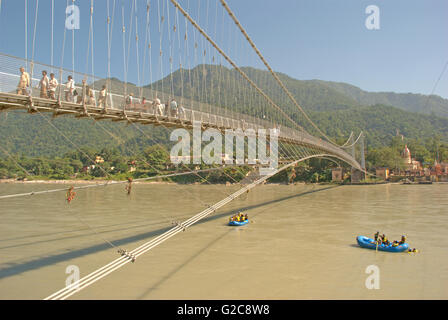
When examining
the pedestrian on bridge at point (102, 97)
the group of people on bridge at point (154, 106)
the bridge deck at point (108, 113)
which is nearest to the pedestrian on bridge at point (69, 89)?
the bridge deck at point (108, 113)

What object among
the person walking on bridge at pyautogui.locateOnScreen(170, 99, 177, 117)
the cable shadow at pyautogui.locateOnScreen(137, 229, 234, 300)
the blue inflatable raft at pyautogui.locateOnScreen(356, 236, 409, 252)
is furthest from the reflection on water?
the person walking on bridge at pyautogui.locateOnScreen(170, 99, 177, 117)

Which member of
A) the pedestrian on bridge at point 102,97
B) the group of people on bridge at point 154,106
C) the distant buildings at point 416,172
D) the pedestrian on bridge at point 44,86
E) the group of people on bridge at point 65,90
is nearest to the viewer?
the group of people on bridge at point 65,90

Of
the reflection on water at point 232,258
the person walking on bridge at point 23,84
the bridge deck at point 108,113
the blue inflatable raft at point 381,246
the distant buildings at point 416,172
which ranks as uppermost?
the person walking on bridge at point 23,84

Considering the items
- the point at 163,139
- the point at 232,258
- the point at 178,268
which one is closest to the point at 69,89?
the point at 178,268

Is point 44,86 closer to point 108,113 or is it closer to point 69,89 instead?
point 69,89

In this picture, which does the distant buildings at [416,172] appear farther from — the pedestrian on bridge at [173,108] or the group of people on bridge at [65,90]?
the group of people on bridge at [65,90]

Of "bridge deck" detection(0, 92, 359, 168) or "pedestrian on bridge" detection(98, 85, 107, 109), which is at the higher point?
"pedestrian on bridge" detection(98, 85, 107, 109)

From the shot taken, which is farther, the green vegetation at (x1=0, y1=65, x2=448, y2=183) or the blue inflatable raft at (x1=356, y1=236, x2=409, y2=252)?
the green vegetation at (x1=0, y1=65, x2=448, y2=183)

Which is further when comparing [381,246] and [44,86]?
[381,246]

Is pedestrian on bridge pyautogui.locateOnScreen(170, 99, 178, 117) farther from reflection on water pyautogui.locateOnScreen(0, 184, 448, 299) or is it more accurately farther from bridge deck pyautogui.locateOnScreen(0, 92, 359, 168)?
reflection on water pyautogui.locateOnScreen(0, 184, 448, 299)

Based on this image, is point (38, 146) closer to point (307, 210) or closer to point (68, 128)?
point (68, 128)

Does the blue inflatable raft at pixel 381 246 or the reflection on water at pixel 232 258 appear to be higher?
the blue inflatable raft at pixel 381 246

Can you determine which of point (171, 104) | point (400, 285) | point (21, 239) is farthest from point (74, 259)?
point (400, 285)
